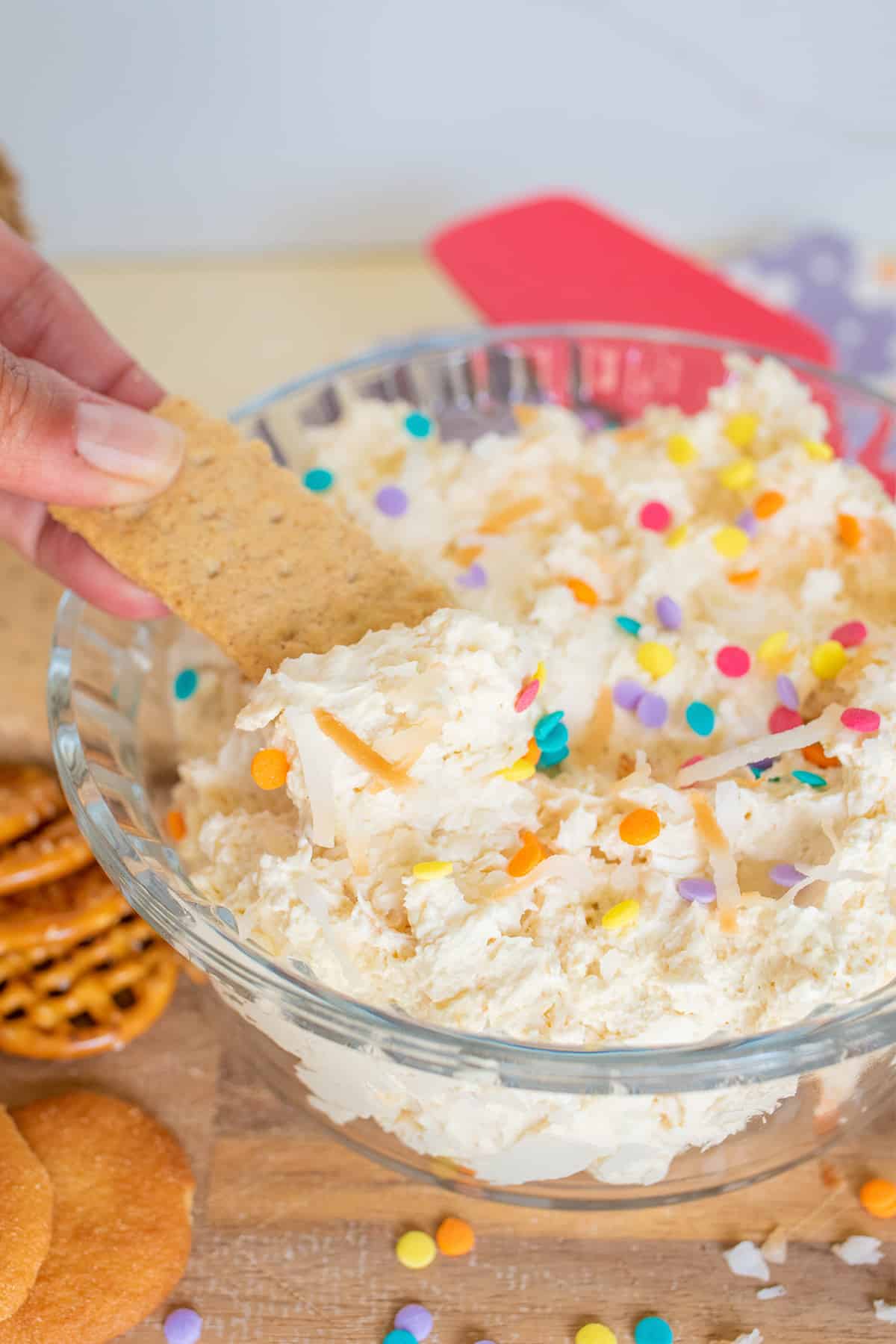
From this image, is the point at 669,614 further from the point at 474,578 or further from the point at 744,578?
the point at 474,578

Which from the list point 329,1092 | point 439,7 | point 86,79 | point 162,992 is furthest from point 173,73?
point 329,1092

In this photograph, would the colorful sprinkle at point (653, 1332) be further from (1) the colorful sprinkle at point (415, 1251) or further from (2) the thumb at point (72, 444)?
(2) the thumb at point (72, 444)

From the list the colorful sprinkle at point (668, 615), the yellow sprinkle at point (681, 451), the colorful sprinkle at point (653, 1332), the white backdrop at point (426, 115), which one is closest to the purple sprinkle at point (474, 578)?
Answer: the colorful sprinkle at point (668, 615)

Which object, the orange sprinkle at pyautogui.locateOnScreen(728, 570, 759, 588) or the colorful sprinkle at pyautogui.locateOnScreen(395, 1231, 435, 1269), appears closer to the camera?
the colorful sprinkle at pyautogui.locateOnScreen(395, 1231, 435, 1269)

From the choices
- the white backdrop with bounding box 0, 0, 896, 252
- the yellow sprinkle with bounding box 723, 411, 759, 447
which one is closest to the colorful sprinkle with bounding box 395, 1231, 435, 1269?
the yellow sprinkle with bounding box 723, 411, 759, 447

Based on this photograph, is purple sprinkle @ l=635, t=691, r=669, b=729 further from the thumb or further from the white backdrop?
the white backdrop

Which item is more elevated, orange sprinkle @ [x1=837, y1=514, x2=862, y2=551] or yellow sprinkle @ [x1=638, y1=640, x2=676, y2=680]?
orange sprinkle @ [x1=837, y1=514, x2=862, y2=551]
